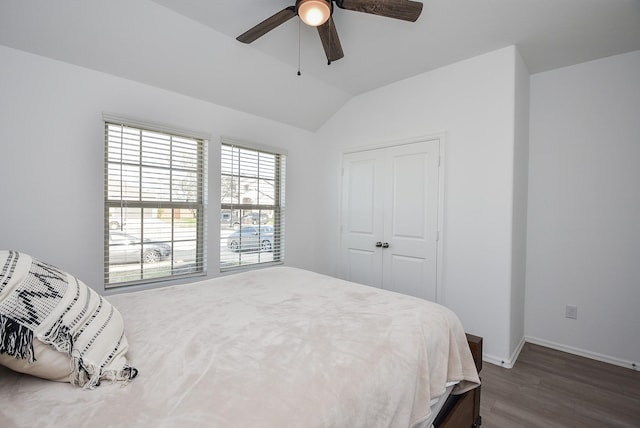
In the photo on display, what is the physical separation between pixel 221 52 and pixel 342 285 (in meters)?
2.29

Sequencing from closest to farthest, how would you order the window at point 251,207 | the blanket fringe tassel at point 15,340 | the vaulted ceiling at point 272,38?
the blanket fringe tassel at point 15,340
the vaulted ceiling at point 272,38
the window at point 251,207

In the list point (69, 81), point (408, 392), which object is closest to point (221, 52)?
point (69, 81)

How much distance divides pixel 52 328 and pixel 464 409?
1806 millimetres

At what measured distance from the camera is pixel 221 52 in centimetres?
265

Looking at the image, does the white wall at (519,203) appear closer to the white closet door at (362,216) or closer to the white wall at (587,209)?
the white wall at (587,209)

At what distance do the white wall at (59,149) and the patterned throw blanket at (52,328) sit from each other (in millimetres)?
1597

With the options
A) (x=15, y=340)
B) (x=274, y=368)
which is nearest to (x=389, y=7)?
(x=274, y=368)

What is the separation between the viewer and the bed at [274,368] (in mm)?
778

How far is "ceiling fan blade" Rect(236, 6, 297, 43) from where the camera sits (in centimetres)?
183

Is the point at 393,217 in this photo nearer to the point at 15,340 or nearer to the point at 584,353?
the point at 584,353

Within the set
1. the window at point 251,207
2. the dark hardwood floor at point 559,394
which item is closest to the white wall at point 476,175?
the dark hardwood floor at point 559,394

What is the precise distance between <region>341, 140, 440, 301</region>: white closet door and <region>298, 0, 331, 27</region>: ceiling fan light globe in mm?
1783

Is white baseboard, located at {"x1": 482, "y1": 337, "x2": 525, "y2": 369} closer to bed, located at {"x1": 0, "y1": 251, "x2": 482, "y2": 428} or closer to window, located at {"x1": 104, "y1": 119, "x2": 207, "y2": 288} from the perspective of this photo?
bed, located at {"x1": 0, "y1": 251, "x2": 482, "y2": 428}

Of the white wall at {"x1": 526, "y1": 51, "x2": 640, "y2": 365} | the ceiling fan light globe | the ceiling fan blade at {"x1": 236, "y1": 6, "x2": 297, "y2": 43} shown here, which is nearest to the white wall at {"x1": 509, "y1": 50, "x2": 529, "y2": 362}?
the white wall at {"x1": 526, "y1": 51, "x2": 640, "y2": 365}
